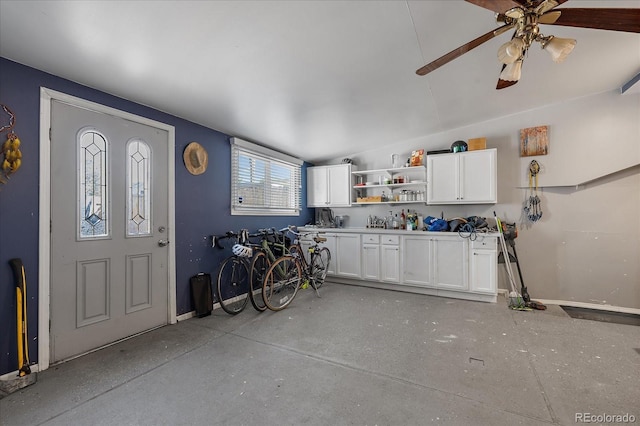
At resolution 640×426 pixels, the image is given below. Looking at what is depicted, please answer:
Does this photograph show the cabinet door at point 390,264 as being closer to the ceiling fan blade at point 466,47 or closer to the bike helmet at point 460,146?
the bike helmet at point 460,146

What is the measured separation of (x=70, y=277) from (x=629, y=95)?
21.4ft

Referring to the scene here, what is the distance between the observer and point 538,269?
12.6ft

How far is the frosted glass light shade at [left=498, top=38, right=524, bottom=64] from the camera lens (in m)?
1.48

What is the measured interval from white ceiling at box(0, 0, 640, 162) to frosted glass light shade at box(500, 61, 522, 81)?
1.66 ft

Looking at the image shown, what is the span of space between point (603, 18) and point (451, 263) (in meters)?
3.09

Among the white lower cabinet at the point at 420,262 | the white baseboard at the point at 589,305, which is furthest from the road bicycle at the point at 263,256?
the white baseboard at the point at 589,305

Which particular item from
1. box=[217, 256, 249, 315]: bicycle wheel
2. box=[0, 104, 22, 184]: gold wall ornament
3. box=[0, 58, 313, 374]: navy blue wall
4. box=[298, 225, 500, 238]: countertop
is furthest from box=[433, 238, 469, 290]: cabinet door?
box=[0, 104, 22, 184]: gold wall ornament

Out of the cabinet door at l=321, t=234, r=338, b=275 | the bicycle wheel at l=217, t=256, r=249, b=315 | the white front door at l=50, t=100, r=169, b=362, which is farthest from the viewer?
the cabinet door at l=321, t=234, r=338, b=275

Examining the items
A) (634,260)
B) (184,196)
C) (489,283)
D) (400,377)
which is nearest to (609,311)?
(634,260)

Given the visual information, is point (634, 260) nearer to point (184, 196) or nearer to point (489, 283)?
point (489, 283)

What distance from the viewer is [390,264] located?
4285mm

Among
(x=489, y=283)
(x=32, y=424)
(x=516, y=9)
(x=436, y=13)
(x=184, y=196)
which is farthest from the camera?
(x=489, y=283)

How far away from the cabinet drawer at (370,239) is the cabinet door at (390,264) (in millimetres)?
145

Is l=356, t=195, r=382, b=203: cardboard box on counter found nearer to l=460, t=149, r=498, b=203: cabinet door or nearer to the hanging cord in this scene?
l=460, t=149, r=498, b=203: cabinet door
